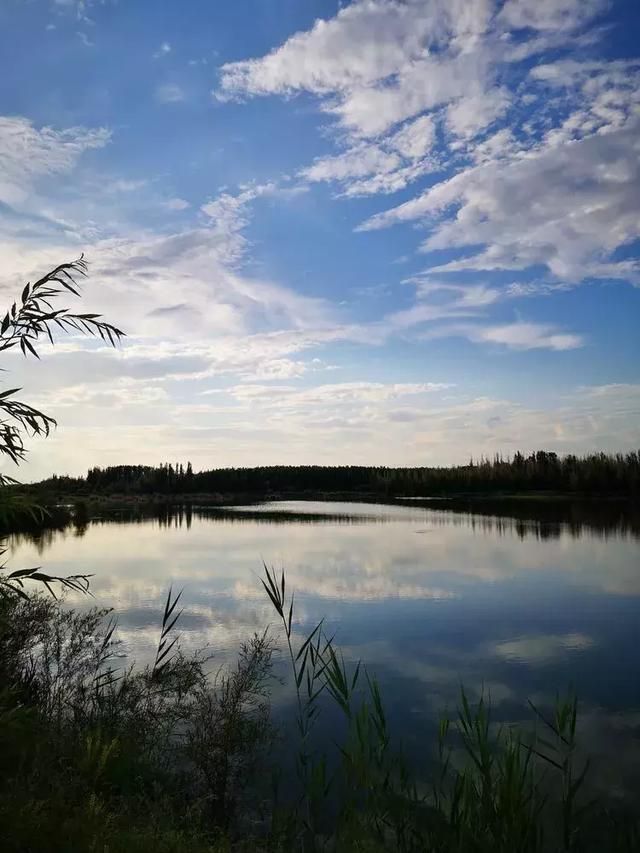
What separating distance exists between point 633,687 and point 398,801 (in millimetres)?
6427

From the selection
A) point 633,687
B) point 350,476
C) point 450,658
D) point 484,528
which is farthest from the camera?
point 350,476

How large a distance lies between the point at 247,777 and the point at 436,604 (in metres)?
9.90

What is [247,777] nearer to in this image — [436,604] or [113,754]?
[113,754]

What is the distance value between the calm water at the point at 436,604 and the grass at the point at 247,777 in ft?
2.71

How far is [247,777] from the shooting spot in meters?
6.31

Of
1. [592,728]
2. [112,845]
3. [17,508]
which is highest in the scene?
[17,508]

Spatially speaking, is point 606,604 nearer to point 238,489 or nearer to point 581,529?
point 581,529

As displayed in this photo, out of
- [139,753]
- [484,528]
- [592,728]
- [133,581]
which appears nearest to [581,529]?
[484,528]

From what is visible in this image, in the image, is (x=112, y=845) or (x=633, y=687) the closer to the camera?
(x=112, y=845)

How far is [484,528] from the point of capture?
114ft

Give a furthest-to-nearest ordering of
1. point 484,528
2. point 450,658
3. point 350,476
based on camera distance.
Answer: point 350,476 < point 484,528 < point 450,658

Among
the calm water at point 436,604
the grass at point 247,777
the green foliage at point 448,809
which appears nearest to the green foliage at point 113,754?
the grass at point 247,777

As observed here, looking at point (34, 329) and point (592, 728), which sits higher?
point (34, 329)

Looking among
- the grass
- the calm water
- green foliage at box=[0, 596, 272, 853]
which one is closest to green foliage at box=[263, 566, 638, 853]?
the grass
